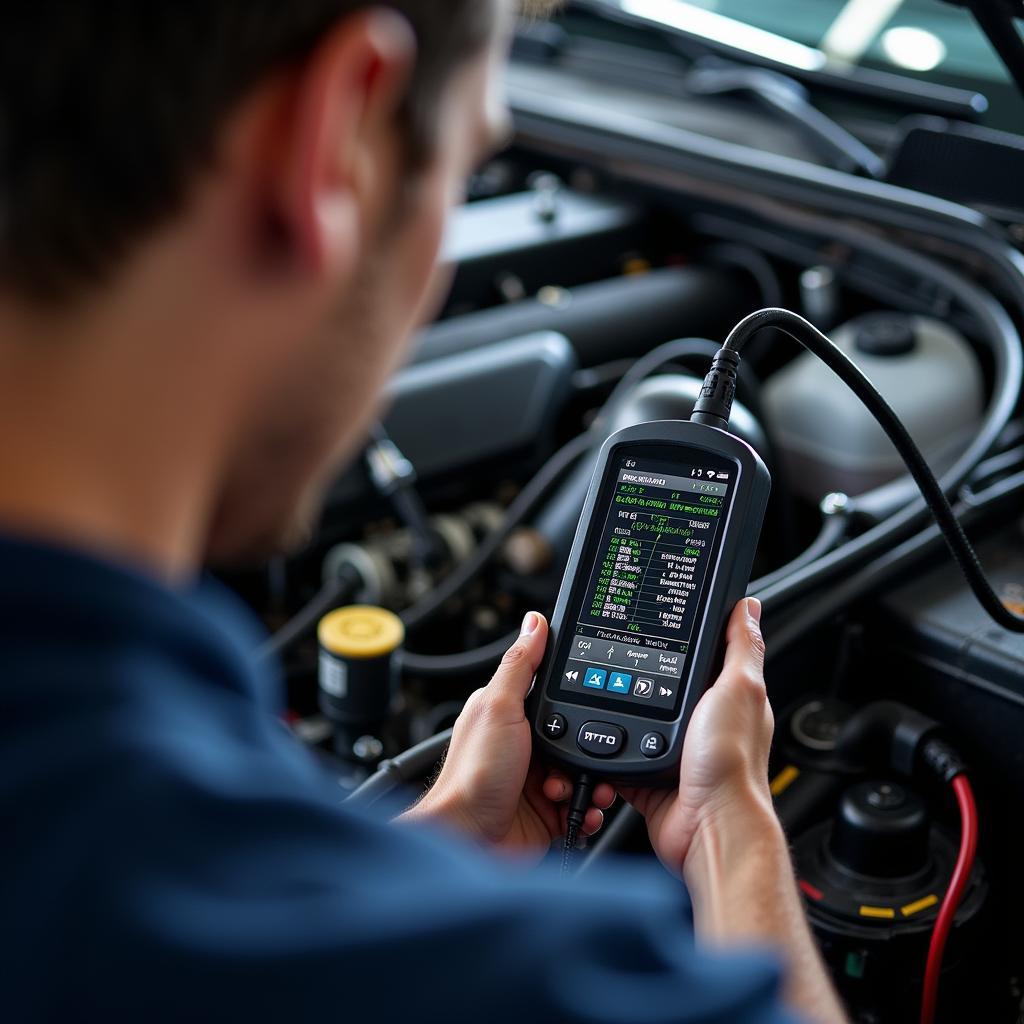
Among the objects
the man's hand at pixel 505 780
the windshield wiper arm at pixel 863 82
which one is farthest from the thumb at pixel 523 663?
the windshield wiper arm at pixel 863 82

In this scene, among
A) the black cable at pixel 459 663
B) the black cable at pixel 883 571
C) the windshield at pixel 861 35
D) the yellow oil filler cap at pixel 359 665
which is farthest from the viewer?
the windshield at pixel 861 35

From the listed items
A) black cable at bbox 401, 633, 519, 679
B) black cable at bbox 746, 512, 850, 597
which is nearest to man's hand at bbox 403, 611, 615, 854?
black cable at bbox 746, 512, 850, 597

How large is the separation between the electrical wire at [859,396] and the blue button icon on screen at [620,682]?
202mm

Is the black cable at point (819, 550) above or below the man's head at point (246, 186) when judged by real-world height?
below

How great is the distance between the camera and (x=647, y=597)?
929 millimetres

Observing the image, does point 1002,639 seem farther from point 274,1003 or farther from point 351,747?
point 274,1003

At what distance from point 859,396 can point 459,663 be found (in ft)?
1.82

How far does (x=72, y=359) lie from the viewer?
0.43m

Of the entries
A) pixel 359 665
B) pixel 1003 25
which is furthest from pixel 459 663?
pixel 1003 25

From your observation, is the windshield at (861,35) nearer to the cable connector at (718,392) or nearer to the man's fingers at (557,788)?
the cable connector at (718,392)

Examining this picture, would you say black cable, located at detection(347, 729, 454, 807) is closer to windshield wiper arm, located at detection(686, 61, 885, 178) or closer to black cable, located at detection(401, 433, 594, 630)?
black cable, located at detection(401, 433, 594, 630)

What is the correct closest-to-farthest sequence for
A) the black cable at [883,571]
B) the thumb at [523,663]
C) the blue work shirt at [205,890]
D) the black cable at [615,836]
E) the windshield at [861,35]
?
1. the blue work shirt at [205,890]
2. the thumb at [523,663]
3. the black cable at [615,836]
4. the black cable at [883,571]
5. the windshield at [861,35]

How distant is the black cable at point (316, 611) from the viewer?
1.48 metres

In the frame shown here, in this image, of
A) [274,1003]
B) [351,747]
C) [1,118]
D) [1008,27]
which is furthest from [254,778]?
[1008,27]
